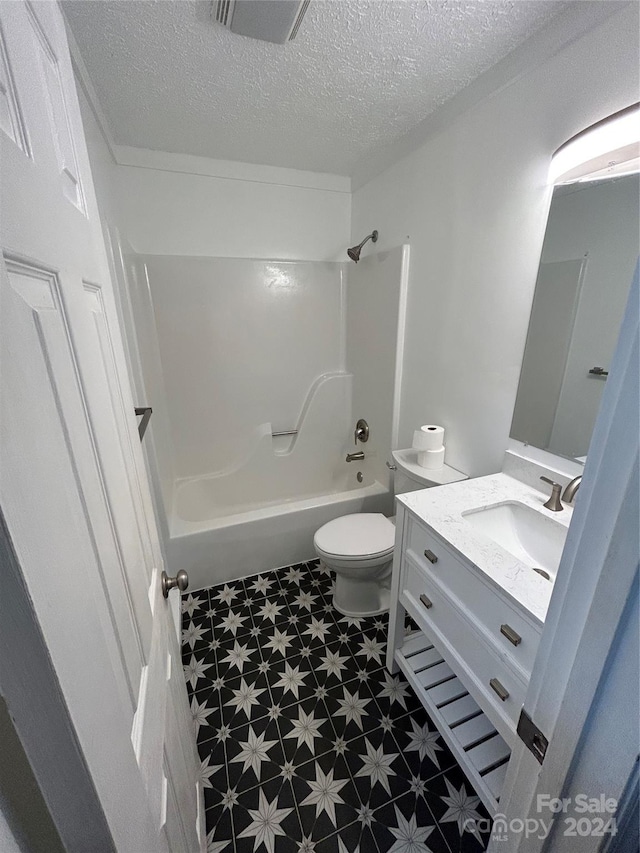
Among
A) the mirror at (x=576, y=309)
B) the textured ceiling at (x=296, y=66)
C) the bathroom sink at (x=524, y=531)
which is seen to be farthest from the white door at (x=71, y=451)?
the mirror at (x=576, y=309)

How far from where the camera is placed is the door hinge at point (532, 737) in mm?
484

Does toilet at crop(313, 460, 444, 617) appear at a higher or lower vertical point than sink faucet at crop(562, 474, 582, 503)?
lower

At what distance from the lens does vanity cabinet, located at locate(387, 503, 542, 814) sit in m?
0.86

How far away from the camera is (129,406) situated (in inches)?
28.6

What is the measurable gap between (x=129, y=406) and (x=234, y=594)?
5.05ft

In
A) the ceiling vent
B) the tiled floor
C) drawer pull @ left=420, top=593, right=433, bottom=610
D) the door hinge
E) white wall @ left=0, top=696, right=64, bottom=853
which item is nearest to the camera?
white wall @ left=0, top=696, right=64, bottom=853

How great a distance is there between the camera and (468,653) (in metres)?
0.99

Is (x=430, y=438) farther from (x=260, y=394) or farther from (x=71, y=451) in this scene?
(x=71, y=451)

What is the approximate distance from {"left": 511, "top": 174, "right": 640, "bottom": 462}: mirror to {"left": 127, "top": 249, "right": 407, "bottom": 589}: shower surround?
799mm

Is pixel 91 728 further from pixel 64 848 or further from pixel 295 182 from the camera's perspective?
pixel 295 182

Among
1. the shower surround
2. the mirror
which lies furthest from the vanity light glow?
the shower surround

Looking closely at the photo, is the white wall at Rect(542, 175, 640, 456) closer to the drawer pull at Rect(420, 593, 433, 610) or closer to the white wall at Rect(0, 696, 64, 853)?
the drawer pull at Rect(420, 593, 433, 610)

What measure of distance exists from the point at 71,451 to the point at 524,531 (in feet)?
4.29

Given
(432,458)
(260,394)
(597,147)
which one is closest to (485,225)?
(597,147)
